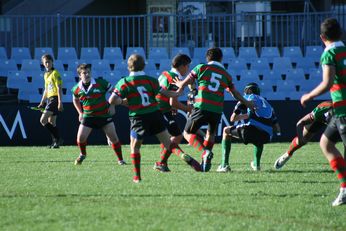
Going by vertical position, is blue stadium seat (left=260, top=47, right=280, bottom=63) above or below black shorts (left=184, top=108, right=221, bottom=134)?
above

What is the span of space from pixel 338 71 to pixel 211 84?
3525 millimetres

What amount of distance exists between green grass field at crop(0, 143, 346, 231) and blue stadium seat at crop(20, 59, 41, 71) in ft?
26.0

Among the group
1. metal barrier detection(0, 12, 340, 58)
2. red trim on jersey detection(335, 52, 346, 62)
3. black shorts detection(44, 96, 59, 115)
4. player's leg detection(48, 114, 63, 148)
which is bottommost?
player's leg detection(48, 114, 63, 148)

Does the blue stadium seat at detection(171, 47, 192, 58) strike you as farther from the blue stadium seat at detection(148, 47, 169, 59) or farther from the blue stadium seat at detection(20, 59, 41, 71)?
the blue stadium seat at detection(20, 59, 41, 71)

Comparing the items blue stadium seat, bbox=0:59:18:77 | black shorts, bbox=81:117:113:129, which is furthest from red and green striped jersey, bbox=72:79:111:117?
blue stadium seat, bbox=0:59:18:77

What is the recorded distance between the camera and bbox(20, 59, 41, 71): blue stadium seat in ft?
69.3

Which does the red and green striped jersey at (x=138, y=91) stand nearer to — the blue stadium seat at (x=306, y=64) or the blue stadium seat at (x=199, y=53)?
the blue stadium seat at (x=199, y=53)

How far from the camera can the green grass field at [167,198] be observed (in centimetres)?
722

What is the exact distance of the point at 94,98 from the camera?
13484mm

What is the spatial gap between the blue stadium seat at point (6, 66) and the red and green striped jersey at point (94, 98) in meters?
8.02

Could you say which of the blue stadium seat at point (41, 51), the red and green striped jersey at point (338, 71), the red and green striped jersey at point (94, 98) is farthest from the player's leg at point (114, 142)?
the blue stadium seat at point (41, 51)

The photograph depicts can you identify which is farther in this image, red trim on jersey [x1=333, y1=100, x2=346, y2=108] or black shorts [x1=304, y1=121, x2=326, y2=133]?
black shorts [x1=304, y1=121, x2=326, y2=133]

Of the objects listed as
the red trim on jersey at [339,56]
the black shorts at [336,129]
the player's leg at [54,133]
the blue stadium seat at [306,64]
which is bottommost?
the player's leg at [54,133]

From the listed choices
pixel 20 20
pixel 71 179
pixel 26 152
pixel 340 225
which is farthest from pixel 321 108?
pixel 20 20
